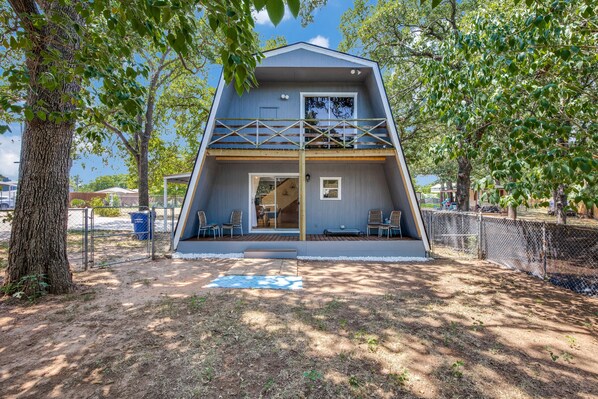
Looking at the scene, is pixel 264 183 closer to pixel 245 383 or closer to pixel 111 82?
pixel 111 82

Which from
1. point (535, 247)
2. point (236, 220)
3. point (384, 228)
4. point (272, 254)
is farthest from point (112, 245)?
point (535, 247)

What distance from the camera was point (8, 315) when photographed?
4.00 metres

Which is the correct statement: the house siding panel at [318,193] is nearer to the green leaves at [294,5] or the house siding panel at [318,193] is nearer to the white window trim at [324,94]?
the white window trim at [324,94]

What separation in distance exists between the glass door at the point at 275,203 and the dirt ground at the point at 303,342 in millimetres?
4639

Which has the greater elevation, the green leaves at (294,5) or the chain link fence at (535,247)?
the green leaves at (294,5)

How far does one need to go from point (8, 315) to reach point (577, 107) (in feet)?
28.3

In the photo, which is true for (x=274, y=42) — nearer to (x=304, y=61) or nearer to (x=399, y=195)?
(x=304, y=61)

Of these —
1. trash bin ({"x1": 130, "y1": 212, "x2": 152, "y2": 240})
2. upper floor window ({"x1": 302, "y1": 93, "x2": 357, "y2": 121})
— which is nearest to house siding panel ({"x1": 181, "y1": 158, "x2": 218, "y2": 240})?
trash bin ({"x1": 130, "y1": 212, "x2": 152, "y2": 240})

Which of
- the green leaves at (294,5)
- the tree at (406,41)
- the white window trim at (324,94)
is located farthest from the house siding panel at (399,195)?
the green leaves at (294,5)

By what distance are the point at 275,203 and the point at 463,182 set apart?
7508 mm

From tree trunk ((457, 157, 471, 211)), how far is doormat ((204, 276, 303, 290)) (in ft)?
27.8

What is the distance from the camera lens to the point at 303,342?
3.37 metres

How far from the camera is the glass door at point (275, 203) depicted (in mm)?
9995

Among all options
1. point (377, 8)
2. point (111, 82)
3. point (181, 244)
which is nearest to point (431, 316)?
point (111, 82)
